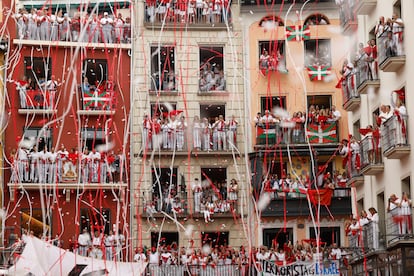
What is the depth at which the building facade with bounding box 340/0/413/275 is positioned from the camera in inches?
1351

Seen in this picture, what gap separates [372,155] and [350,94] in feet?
11.5

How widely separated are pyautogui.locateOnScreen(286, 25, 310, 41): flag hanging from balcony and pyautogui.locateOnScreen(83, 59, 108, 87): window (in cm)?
814

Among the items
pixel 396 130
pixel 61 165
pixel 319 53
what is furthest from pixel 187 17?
pixel 396 130

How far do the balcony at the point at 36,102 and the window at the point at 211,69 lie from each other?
6.59 metres

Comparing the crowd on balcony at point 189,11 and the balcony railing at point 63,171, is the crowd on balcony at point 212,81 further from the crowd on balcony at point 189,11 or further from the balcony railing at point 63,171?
the balcony railing at point 63,171

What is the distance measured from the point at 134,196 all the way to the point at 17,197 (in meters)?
4.93

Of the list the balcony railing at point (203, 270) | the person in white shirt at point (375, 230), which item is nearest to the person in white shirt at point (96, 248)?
the balcony railing at point (203, 270)

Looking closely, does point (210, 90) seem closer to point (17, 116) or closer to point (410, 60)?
point (17, 116)

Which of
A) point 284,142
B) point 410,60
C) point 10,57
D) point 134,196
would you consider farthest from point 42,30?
point 410,60

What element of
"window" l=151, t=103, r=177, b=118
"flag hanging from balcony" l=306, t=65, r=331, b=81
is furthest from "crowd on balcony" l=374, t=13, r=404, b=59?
"window" l=151, t=103, r=177, b=118

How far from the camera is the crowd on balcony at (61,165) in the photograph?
45.4m

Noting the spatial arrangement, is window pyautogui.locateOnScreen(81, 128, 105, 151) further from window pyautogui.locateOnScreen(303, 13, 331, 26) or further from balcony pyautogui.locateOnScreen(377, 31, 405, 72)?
balcony pyautogui.locateOnScreen(377, 31, 405, 72)

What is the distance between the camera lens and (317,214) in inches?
1810

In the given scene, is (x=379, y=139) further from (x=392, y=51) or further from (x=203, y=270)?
(x=203, y=270)
